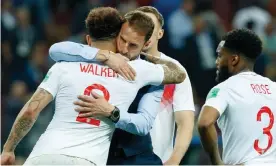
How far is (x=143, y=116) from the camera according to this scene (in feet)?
18.5

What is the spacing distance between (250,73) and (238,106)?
33 centimetres

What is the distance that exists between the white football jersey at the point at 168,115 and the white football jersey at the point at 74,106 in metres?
1.04

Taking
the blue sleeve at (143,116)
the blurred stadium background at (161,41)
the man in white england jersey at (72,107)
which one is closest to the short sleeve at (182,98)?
the blue sleeve at (143,116)

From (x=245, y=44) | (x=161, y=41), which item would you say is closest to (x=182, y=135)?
(x=245, y=44)

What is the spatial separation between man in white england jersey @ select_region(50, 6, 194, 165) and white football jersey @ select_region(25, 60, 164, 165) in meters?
0.07

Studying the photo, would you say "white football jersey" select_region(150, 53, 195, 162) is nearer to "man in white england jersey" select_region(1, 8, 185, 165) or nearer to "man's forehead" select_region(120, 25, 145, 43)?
"man's forehead" select_region(120, 25, 145, 43)

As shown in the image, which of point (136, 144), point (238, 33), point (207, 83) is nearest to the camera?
point (136, 144)

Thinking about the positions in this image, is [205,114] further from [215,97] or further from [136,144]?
[136,144]

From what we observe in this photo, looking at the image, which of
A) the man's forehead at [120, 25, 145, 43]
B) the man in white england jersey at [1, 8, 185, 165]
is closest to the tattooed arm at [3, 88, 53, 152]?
the man in white england jersey at [1, 8, 185, 165]

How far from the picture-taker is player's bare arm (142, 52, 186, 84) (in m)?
5.79

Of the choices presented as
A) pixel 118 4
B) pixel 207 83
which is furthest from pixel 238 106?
pixel 118 4

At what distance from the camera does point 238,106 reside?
19.6 feet

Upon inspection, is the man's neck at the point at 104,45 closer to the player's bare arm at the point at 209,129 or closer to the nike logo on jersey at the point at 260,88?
the player's bare arm at the point at 209,129

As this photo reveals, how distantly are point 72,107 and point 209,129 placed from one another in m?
1.06
